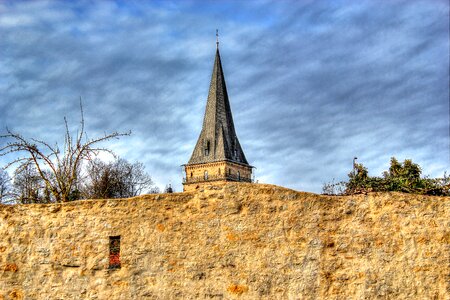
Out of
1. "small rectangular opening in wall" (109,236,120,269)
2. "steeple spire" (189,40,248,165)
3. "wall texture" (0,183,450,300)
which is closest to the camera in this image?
"wall texture" (0,183,450,300)

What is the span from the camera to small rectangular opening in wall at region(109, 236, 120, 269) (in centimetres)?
712

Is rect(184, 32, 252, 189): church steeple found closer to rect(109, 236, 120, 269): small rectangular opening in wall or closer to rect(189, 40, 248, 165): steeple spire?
rect(189, 40, 248, 165): steeple spire

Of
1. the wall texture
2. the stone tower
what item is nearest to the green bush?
the wall texture

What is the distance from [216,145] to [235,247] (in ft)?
277

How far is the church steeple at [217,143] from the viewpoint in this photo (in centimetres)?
8956

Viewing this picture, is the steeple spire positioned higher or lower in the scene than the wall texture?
higher

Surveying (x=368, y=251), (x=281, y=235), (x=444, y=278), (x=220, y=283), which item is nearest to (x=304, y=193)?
(x=281, y=235)

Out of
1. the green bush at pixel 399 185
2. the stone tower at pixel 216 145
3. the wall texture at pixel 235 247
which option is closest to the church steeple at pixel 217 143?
the stone tower at pixel 216 145

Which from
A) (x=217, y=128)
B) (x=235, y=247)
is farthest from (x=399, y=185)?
(x=217, y=128)

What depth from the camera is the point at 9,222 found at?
7.39 m

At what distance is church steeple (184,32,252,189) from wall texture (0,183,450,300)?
269 ft

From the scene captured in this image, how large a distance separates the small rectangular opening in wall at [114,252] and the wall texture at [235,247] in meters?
0.07

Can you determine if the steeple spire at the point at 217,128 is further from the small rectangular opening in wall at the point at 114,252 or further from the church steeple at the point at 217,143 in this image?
the small rectangular opening in wall at the point at 114,252

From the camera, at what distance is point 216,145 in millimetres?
91562
